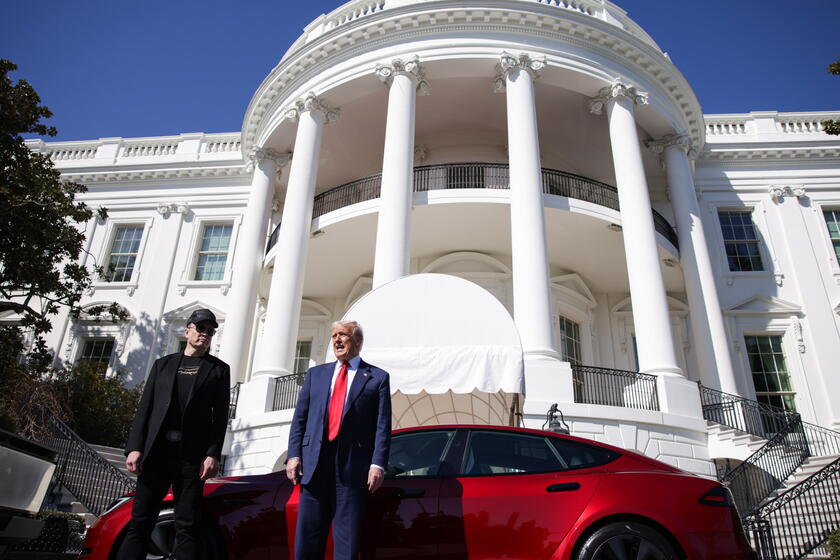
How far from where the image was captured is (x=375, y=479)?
3637 millimetres

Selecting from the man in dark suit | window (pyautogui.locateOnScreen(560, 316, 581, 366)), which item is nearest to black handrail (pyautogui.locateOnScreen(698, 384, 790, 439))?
window (pyautogui.locateOnScreen(560, 316, 581, 366))

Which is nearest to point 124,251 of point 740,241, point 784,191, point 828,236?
point 740,241

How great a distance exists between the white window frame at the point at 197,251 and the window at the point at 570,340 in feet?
37.0

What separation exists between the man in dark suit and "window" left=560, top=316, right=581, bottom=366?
13.4 meters

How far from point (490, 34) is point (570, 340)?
9194 millimetres

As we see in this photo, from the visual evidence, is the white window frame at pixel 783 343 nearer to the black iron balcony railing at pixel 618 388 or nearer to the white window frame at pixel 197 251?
the black iron balcony railing at pixel 618 388

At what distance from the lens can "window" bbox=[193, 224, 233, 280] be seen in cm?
2019

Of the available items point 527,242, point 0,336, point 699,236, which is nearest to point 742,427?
point 699,236

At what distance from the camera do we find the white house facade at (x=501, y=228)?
12156mm

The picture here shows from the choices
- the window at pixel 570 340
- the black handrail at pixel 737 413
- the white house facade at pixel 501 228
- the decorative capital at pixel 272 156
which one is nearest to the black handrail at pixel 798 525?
the white house facade at pixel 501 228

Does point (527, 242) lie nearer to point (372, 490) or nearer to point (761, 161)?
point (372, 490)

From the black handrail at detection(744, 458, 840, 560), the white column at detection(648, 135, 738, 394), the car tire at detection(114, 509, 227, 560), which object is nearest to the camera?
the car tire at detection(114, 509, 227, 560)

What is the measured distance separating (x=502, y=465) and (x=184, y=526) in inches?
86.8

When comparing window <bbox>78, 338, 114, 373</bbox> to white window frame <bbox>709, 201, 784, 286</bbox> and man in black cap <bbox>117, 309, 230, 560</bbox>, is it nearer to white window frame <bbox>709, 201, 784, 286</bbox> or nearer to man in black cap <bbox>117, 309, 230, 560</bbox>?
man in black cap <bbox>117, 309, 230, 560</bbox>
